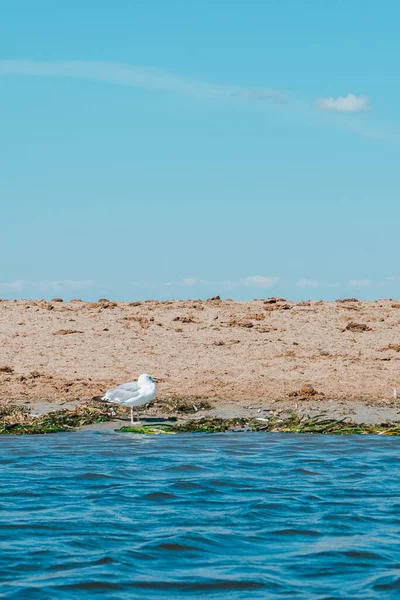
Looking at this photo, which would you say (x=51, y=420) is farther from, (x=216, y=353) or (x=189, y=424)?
(x=216, y=353)

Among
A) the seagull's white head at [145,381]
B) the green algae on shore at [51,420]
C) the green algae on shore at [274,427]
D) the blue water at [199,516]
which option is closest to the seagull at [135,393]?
→ the seagull's white head at [145,381]

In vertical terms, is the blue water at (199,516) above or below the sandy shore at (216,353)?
below

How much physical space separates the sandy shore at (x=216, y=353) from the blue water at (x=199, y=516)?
198 cm

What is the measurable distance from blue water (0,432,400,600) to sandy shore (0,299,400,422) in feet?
6.48

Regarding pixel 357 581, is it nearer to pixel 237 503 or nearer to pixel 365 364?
pixel 237 503

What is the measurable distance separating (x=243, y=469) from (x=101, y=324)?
8.38 meters

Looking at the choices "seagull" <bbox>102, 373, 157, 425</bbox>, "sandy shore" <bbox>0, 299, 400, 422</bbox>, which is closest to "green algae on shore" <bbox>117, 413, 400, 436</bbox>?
"seagull" <bbox>102, 373, 157, 425</bbox>

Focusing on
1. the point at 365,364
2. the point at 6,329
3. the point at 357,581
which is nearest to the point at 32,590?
the point at 357,581

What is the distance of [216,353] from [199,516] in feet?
26.5

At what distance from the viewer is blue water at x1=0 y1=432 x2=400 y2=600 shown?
691 cm

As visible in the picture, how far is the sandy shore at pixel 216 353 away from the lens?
14.6 m

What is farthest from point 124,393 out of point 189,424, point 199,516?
point 199,516

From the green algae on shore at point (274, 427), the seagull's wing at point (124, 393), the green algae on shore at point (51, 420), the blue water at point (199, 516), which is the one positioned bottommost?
the blue water at point (199, 516)

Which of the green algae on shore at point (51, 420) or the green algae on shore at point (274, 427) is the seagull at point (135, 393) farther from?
the green algae on shore at point (51, 420)
